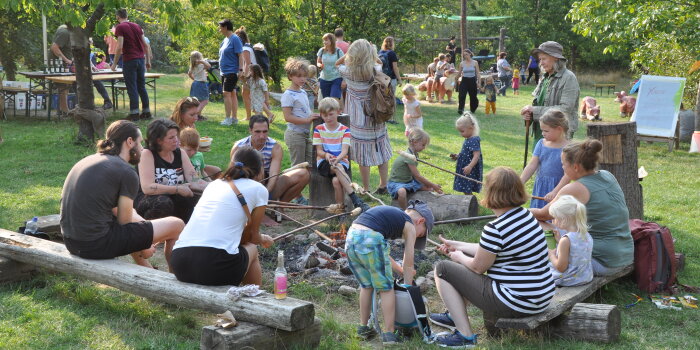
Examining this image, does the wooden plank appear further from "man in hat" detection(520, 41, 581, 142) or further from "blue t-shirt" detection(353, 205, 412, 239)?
"man in hat" detection(520, 41, 581, 142)

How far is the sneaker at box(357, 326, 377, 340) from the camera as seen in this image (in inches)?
179

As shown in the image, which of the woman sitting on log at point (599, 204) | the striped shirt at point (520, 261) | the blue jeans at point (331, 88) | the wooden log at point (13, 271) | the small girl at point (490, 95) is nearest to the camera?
the striped shirt at point (520, 261)

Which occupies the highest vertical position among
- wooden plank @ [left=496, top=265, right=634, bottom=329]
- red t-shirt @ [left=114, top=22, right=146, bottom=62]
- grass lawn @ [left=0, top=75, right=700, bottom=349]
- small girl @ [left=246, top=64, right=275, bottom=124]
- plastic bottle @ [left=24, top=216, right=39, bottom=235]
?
red t-shirt @ [left=114, top=22, right=146, bottom=62]

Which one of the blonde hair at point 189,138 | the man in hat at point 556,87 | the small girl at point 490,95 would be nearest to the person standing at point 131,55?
the blonde hair at point 189,138

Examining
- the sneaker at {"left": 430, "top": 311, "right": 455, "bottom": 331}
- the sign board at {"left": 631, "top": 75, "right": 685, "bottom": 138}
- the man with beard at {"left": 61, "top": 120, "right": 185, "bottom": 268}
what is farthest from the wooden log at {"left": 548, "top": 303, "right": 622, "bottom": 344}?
the sign board at {"left": 631, "top": 75, "right": 685, "bottom": 138}

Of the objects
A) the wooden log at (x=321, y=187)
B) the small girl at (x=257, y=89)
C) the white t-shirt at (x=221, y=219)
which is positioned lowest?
the wooden log at (x=321, y=187)

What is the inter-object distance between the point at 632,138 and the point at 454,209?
71.9 inches

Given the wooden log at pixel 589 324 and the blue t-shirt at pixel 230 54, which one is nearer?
the wooden log at pixel 589 324

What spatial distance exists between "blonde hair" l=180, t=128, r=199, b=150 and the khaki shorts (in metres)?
3.12

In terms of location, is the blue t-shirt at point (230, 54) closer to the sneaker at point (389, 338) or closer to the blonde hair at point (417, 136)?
the blonde hair at point (417, 136)

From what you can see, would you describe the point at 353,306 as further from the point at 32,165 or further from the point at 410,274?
the point at 32,165

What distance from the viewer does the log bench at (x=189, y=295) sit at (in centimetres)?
406

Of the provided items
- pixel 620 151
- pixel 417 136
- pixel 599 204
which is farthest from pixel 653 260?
pixel 417 136

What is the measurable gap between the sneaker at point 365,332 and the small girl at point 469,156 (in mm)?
3564
